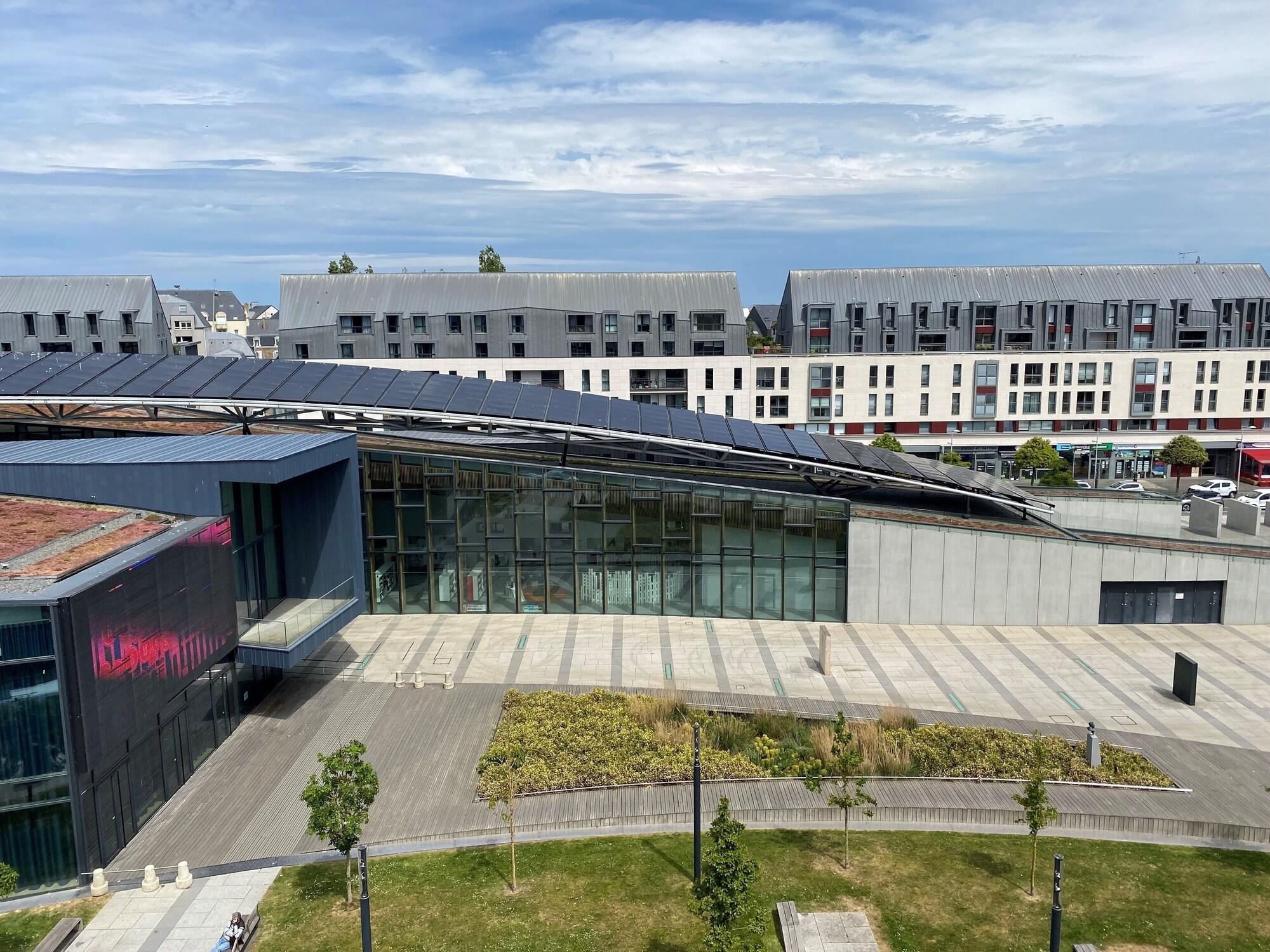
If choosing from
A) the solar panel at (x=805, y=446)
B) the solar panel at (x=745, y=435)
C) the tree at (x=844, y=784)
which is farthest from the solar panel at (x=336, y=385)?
the tree at (x=844, y=784)

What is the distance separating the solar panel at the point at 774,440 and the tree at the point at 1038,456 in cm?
3117

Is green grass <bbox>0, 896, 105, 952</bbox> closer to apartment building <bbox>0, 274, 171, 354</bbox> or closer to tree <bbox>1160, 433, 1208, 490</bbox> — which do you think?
apartment building <bbox>0, 274, 171, 354</bbox>

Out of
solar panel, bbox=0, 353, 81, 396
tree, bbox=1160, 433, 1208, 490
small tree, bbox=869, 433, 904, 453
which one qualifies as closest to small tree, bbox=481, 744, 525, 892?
solar panel, bbox=0, 353, 81, 396

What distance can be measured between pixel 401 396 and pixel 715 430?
12148 millimetres

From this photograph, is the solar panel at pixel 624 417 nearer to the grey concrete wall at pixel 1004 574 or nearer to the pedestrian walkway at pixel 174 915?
the grey concrete wall at pixel 1004 574

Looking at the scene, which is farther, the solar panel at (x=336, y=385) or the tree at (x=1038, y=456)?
the tree at (x=1038, y=456)

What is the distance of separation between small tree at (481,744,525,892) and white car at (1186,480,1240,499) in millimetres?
51980

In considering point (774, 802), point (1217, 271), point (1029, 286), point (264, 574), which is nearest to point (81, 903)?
point (264, 574)

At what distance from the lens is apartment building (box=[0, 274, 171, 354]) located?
218ft

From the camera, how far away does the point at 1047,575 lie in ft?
112

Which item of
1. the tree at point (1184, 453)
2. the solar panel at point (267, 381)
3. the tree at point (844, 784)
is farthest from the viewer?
the tree at point (1184, 453)

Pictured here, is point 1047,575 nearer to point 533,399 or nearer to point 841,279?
point 533,399

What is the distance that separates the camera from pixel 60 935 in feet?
53.9

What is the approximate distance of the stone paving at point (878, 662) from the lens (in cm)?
2714
